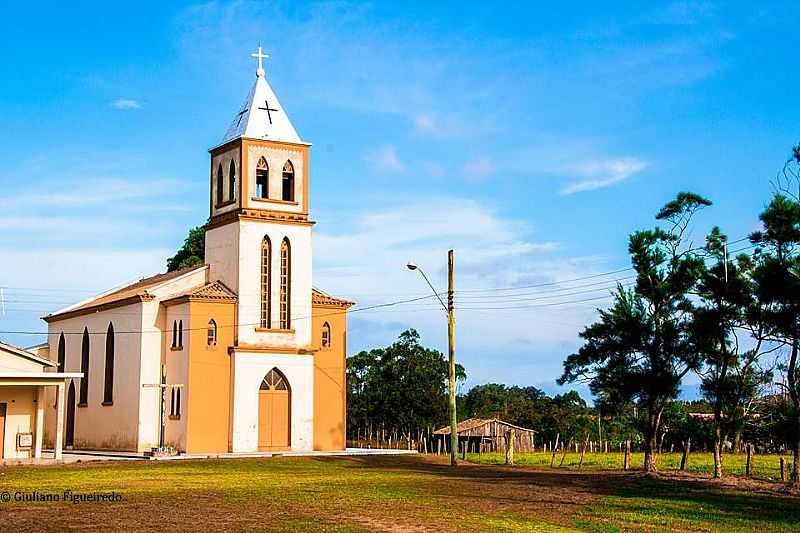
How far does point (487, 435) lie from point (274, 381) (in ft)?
77.4

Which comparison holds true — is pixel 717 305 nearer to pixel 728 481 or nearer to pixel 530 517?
pixel 728 481

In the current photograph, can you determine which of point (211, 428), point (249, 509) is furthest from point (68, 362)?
point (249, 509)

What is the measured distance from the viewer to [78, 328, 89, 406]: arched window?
55438mm

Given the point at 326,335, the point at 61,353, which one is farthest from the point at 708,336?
the point at 61,353

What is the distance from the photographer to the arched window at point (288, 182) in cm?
5153

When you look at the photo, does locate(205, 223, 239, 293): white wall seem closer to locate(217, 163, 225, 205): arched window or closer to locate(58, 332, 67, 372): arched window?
locate(217, 163, 225, 205): arched window

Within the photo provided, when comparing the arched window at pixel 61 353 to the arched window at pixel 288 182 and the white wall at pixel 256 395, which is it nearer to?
the white wall at pixel 256 395

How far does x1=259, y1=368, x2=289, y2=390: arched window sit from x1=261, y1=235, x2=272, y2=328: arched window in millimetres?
2135

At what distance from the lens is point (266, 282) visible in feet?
165

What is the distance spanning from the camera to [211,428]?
48.0m

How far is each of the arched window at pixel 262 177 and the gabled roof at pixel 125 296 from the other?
14.9 ft

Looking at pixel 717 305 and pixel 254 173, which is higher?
pixel 254 173

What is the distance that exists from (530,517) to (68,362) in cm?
4122

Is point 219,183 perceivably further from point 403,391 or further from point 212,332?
point 403,391
